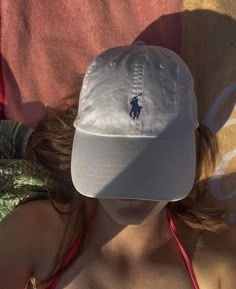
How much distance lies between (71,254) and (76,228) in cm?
6

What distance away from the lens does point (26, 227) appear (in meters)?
1.17

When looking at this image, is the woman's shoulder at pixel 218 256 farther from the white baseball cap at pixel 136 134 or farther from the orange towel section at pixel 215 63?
the white baseball cap at pixel 136 134

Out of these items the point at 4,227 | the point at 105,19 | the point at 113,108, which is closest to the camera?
the point at 113,108

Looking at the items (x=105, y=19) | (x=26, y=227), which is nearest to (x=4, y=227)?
(x=26, y=227)

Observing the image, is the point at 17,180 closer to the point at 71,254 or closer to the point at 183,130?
the point at 71,254

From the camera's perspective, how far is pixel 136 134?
1.01 metres

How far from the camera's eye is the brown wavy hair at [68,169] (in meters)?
1.25

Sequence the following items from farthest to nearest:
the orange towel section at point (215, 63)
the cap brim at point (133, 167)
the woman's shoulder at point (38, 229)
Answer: the orange towel section at point (215, 63) → the woman's shoulder at point (38, 229) → the cap brim at point (133, 167)

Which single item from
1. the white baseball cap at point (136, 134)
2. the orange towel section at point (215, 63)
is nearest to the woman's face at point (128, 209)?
the white baseball cap at point (136, 134)

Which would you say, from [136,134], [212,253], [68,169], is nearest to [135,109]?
[136,134]

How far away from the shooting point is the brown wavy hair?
1.25 metres

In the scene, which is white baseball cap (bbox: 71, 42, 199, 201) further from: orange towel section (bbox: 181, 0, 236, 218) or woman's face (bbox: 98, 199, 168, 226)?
orange towel section (bbox: 181, 0, 236, 218)

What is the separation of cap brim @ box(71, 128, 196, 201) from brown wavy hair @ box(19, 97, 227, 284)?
0.74 ft

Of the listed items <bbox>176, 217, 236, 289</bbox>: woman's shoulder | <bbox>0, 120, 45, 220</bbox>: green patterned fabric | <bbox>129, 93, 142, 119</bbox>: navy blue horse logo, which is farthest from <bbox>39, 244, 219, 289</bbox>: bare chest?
Answer: <bbox>129, 93, 142, 119</bbox>: navy blue horse logo
